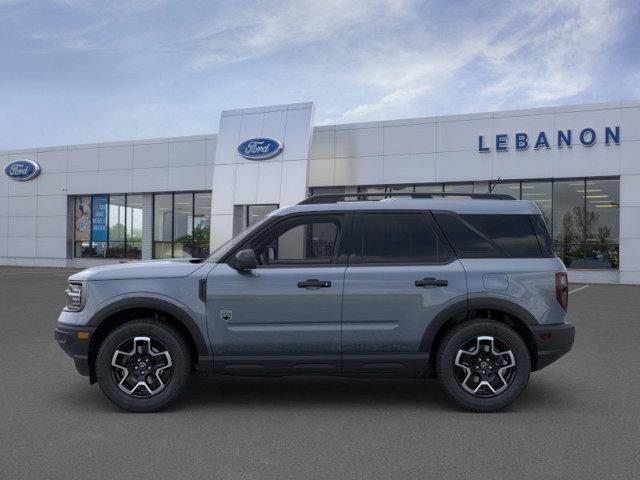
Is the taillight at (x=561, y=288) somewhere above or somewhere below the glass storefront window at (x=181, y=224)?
below

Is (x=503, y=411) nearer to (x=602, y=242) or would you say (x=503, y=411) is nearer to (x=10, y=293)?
(x=10, y=293)

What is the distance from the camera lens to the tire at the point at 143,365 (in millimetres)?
5344

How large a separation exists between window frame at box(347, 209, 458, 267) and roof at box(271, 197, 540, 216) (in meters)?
0.04

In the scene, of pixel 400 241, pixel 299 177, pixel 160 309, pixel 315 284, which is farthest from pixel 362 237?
pixel 299 177

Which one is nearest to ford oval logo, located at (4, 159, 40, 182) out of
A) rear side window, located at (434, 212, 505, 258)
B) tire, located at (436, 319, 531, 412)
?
rear side window, located at (434, 212, 505, 258)

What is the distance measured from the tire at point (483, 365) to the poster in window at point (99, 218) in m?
29.6

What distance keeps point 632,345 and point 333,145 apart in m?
19.0

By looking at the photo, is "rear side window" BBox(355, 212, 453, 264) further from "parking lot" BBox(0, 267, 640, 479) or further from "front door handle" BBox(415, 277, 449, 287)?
"parking lot" BBox(0, 267, 640, 479)

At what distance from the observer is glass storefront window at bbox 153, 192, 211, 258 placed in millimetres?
30078

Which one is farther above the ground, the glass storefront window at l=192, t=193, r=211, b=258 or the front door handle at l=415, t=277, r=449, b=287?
the glass storefront window at l=192, t=193, r=211, b=258

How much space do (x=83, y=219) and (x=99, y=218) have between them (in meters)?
1.12

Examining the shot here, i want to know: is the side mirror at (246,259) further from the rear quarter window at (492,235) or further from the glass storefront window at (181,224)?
the glass storefront window at (181,224)

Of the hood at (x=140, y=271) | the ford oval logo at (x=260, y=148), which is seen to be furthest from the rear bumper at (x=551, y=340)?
the ford oval logo at (x=260, y=148)

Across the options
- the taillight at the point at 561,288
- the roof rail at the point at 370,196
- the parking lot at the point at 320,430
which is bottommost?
the parking lot at the point at 320,430
